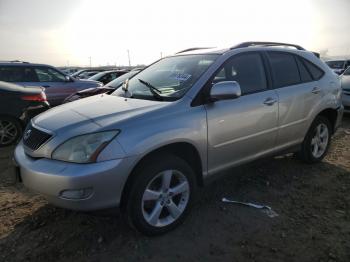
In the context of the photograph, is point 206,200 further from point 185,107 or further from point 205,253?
point 185,107

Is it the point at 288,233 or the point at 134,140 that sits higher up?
the point at 134,140

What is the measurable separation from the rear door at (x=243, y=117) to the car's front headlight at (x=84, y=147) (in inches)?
42.8

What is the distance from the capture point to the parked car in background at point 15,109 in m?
6.39

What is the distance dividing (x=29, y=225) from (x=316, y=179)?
3.59 meters

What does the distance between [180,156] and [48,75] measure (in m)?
7.39

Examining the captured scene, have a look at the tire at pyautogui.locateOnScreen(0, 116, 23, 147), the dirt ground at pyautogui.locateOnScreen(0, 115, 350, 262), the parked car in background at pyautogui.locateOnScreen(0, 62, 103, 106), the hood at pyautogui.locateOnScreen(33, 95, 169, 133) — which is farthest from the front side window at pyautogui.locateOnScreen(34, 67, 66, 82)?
the hood at pyautogui.locateOnScreen(33, 95, 169, 133)

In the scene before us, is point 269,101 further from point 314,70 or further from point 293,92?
point 314,70

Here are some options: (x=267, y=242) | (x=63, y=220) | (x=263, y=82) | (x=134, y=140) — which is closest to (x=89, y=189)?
(x=134, y=140)

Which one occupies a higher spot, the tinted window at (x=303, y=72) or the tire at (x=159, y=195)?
the tinted window at (x=303, y=72)

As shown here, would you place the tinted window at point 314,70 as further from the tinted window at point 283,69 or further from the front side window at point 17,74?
the front side window at point 17,74

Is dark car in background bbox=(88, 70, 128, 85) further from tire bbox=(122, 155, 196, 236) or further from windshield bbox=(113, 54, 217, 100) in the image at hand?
tire bbox=(122, 155, 196, 236)

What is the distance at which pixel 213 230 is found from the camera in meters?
3.32

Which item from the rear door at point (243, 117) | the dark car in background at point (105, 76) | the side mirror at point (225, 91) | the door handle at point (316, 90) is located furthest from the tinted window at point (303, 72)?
the dark car in background at point (105, 76)

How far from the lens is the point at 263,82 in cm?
405
